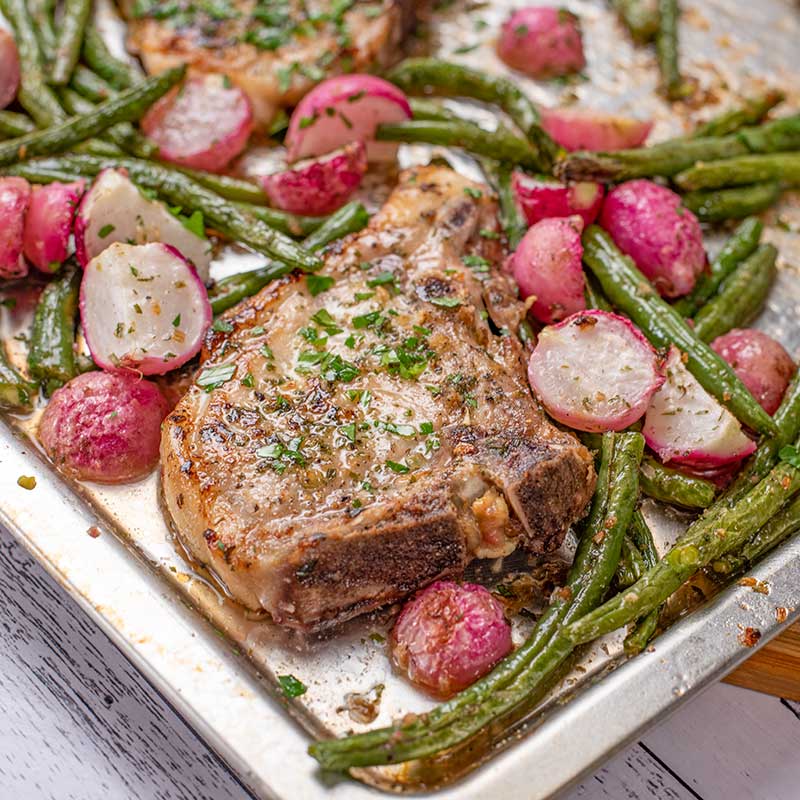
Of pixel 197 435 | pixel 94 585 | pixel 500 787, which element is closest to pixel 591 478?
pixel 500 787

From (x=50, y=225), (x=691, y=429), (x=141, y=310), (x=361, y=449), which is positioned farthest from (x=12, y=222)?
(x=691, y=429)

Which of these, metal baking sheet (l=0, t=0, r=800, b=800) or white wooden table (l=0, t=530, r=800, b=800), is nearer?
metal baking sheet (l=0, t=0, r=800, b=800)

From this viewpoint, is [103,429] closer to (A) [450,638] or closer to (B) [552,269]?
(A) [450,638]

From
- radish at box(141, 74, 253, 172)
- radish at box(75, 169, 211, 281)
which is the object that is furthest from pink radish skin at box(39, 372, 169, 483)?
radish at box(141, 74, 253, 172)

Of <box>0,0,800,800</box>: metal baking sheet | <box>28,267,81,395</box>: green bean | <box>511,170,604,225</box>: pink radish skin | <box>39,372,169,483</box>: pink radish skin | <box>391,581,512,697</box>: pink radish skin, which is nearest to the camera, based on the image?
<box>0,0,800,800</box>: metal baking sheet

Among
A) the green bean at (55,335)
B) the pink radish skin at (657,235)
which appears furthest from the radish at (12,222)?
the pink radish skin at (657,235)

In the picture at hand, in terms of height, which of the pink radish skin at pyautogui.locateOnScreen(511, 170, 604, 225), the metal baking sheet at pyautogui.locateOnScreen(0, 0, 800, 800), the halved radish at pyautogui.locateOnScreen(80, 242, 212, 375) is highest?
the pink radish skin at pyautogui.locateOnScreen(511, 170, 604, 225)

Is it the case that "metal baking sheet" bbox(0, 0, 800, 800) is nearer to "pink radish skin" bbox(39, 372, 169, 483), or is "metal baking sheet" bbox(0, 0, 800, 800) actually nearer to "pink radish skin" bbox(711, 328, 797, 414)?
"pink radish skin" bbox(39, 372, 169, 483)

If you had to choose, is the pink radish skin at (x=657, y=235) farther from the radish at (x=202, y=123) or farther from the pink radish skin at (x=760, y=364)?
the radish at (x=202, y=123)
